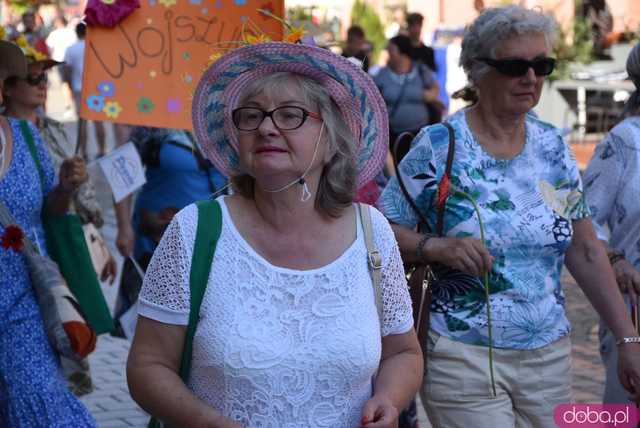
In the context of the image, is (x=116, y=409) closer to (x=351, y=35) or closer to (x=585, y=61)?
(x=351, y=35)

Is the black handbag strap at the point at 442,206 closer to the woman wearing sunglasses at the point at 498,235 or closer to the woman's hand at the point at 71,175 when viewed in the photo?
the woman wearing sunglasses at the point at 498,235

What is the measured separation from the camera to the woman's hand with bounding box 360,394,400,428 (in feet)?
9.80

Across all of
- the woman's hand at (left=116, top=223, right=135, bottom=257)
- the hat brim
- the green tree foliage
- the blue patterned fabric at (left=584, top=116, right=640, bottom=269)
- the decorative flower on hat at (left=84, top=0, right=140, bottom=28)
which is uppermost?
the decorative flower on hat at (left=84, top=0, right=140, bottom=28)

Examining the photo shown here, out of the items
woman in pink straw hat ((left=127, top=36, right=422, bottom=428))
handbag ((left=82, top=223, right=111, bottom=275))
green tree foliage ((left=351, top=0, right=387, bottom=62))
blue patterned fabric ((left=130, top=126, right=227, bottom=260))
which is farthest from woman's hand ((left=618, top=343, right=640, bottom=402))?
green tree foliage ((left=351, top=0, right=387, bottom=62))

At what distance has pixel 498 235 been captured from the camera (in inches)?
158

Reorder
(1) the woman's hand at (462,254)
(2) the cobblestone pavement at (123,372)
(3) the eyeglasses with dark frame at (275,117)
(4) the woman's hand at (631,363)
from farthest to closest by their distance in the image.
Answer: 1. (2) the cobblestone pavement at (123,372)
2. (4) the woman's hand at (631,363)
3. (1) the woman's hand at (462,254)
4. (3) the eyeglasses with dark frame at (275,117)

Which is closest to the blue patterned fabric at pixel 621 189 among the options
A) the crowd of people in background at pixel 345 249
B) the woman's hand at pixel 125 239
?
the crowd of people in background at pixel 345 249

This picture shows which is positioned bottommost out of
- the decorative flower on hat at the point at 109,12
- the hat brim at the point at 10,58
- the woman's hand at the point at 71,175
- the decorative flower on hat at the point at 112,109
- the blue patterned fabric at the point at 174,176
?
the blue patterned fabric at the point at 174,176

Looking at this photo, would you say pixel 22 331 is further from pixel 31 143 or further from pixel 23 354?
pixel 31 143

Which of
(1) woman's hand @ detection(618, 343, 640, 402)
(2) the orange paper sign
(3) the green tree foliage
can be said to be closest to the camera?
(1) woman's hand @ detection(618, 343, 640, 402)

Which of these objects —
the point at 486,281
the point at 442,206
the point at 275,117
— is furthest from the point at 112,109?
the point at 275,117

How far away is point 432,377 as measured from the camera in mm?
4117

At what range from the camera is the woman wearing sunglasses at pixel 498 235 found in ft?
13.2

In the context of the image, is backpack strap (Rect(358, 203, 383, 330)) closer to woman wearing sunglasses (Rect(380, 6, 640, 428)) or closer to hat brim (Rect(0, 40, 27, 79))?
woman wearing sunglasses (Rect(380, 6, 640, 428))
